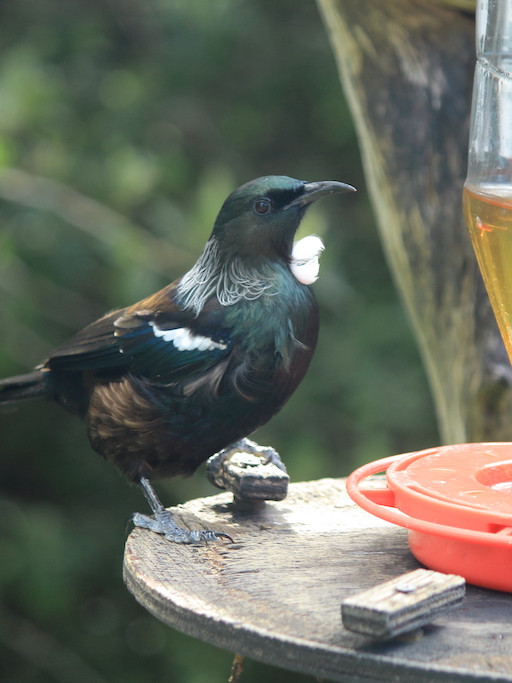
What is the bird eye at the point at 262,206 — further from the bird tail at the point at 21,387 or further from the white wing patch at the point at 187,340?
the bird tail at the point at 21,387

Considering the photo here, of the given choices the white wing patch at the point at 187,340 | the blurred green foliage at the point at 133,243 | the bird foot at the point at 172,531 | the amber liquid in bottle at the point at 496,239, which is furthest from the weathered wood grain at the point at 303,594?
the blurred green foliage at the point at 133,243

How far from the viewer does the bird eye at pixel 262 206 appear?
239 cm

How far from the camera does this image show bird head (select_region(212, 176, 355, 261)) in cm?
238

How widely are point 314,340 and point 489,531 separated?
2.70ft

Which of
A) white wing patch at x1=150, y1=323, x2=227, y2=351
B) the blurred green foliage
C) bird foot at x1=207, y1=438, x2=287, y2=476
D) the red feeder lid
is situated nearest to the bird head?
white wing patch at x1=150, y1=323, x2=227, y2=351

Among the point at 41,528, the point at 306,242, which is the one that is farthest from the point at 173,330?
the point at 41,528

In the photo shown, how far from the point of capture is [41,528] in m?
4.14

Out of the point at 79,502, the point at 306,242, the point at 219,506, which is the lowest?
the point at 79,502

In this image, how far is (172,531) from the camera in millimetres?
1975

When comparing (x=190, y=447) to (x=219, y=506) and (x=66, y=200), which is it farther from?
(x=66, y=200)

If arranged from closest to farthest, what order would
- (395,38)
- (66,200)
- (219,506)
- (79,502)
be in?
(219,506), (395,38), (66,200), (79,502)

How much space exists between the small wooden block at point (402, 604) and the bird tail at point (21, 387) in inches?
61.6

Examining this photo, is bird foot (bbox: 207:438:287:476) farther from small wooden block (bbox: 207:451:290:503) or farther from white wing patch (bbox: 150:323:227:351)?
white wing patch (bbox: 150:323:227:351)

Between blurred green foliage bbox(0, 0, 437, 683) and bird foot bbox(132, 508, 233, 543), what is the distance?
160 cm
